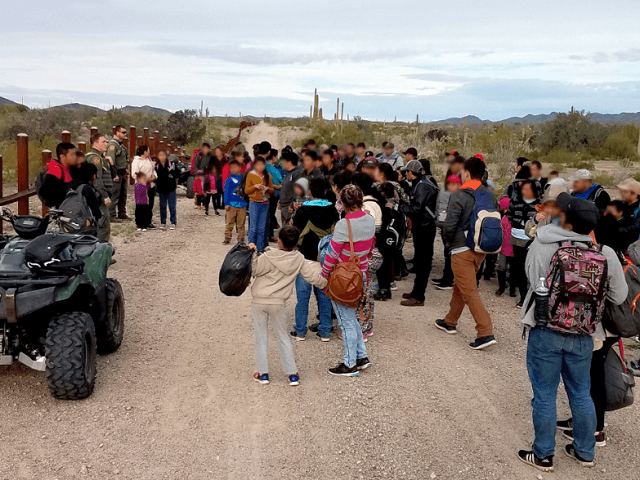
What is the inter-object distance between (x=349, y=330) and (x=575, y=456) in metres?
2.12

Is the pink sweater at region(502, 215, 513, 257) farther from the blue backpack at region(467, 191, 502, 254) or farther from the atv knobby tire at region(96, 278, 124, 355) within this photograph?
the atv knobby tire at region(96, 278, 124, 355)

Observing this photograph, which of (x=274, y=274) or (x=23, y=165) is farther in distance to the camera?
(x=23, y=165)

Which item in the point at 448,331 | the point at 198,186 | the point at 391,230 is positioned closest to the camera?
the point at 448,331

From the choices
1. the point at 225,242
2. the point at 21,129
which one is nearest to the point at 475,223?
the point at 225,242

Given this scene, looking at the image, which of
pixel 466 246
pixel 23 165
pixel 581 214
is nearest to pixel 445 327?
pixel 466 246

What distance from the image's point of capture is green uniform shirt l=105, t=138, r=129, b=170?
38.5ft

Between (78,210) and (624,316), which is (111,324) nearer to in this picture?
(78,210)

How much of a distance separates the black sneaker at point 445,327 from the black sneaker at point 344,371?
Result: 1.76 meters

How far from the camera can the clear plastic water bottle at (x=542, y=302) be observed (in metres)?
4.00

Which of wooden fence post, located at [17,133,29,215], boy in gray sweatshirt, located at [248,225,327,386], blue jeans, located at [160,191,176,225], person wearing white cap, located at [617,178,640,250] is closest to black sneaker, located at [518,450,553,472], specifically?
boy in gray sweatshirt, located at [248,225,327,386]

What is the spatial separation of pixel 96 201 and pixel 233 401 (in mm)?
3562

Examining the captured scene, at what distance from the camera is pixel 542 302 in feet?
13.2

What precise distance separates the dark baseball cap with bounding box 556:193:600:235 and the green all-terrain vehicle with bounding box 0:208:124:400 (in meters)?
3.59

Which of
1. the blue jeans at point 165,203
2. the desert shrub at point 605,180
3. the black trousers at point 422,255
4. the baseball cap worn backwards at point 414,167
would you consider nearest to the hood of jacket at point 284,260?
the black trousers at point 422,255
